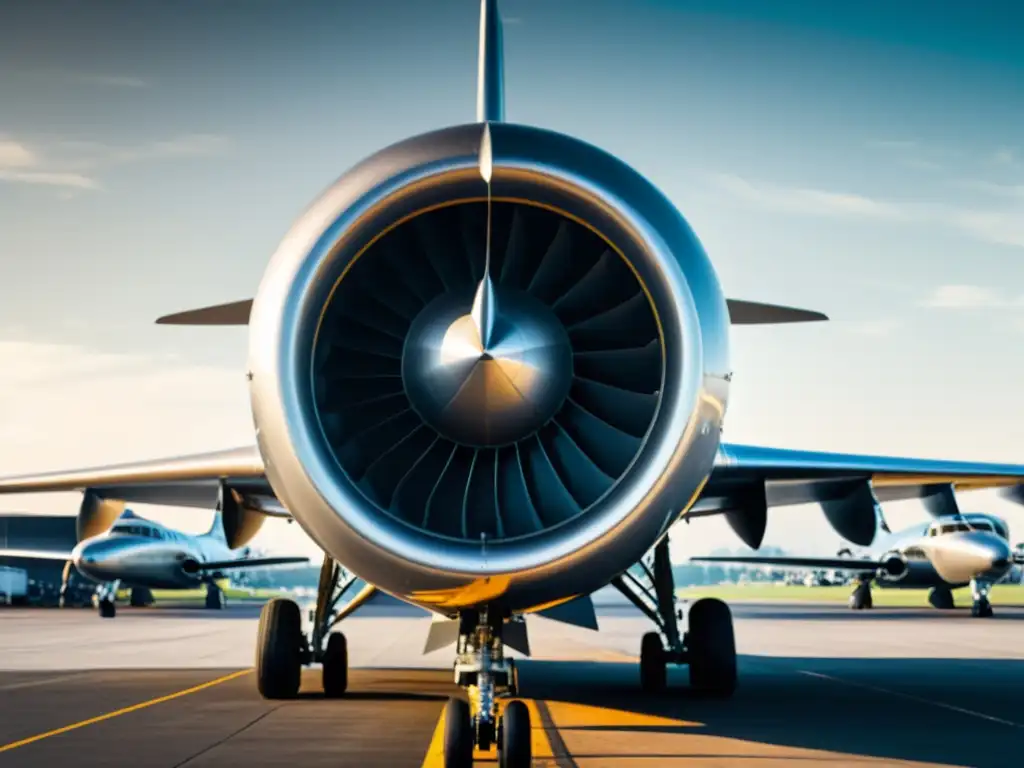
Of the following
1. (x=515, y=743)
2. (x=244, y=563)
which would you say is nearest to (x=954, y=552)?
(x=244, y=563)

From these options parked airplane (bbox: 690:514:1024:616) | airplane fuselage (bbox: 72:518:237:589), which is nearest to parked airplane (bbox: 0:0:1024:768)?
parked airplane (bbox: 690:514:1024:616)

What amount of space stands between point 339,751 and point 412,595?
7.06 ft

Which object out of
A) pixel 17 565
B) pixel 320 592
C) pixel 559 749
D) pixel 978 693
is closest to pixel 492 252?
pixel 559 749

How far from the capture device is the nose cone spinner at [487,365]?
25.0 feet

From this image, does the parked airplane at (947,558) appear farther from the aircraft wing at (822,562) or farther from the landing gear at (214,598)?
the landing gear at (214,598)

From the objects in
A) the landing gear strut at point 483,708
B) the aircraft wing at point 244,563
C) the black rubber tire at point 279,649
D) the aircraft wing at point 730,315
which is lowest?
the landing gear strut at point 483,708

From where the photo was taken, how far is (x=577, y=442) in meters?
8.28

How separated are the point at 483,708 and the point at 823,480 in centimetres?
548

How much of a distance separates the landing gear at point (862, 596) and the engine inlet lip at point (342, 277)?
4682 centimetres

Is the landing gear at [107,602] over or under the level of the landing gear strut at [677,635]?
over

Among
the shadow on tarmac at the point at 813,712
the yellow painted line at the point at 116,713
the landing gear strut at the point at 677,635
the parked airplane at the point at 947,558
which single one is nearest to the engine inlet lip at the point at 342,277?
the shadow on tarmac at the point at 813,712

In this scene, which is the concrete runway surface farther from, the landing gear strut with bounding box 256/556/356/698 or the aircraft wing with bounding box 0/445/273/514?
the aircraft wing with bounding box 0/445/273/514

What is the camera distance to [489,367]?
24.9 feet

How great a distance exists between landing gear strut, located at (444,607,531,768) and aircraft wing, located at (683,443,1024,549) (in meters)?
2.97
